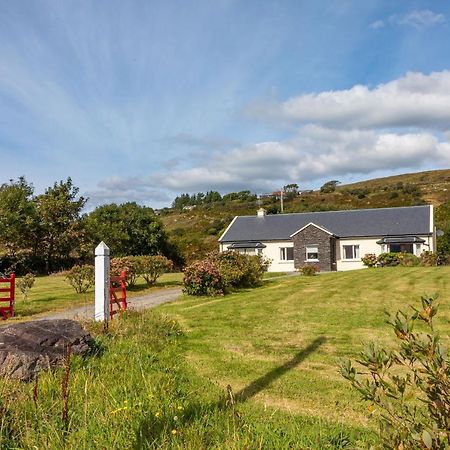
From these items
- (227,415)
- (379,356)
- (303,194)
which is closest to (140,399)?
(227,415)

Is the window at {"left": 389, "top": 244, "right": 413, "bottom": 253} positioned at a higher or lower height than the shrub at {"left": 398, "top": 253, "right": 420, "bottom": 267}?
higher

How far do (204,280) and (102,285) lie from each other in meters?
7.84

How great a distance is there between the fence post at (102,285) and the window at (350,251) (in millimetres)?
32701

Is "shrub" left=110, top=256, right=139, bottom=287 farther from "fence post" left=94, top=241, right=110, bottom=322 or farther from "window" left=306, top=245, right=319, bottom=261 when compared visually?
"window" left=306, top=245, right=319, bottom=261

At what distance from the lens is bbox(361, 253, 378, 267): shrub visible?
3756 centimetres

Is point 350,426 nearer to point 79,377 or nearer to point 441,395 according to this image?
point 441,395

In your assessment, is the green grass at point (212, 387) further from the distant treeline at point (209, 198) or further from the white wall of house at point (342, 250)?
the distant treeline at point (209, 198)

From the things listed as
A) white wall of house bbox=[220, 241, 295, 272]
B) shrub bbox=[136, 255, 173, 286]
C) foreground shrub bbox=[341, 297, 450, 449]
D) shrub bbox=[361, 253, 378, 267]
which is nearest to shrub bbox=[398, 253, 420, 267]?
shrub bbox=[361, 253, 378, 267]

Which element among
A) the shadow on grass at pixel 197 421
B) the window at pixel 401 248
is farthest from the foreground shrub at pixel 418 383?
the window at pixel 401 248

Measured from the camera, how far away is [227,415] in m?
5.08

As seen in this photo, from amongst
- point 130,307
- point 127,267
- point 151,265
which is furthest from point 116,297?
point 151,265

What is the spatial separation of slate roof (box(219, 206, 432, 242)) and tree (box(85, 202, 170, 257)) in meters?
6.70

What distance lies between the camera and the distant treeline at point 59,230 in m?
40.3

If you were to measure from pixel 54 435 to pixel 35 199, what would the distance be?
4219 centimetres
